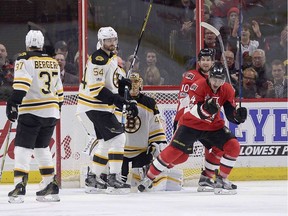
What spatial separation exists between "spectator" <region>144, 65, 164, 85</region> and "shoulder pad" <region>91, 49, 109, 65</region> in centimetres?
101

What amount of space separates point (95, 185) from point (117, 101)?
0.79m

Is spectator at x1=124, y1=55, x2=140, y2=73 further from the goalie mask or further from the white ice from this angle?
the white ice

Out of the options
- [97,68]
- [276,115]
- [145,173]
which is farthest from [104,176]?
[276,115]

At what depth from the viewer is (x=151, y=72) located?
9.05 m

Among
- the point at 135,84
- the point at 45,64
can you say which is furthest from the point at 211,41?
the point at 45,64

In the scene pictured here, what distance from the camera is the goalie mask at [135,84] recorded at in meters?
8.43

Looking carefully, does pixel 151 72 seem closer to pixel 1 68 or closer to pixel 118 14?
pixel 118 14

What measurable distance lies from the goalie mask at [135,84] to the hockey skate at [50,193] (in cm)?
131

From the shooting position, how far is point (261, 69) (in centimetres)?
938

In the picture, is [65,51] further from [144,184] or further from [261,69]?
[261,69]

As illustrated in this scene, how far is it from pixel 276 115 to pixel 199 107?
161cm

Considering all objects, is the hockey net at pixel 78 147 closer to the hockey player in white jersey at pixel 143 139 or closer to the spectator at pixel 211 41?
the hockey player in white jersey at pixel 143 139

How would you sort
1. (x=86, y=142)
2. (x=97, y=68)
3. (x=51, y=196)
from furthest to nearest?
(x=86, y=142) < (x=97, y=68) < (x=51, y=196)

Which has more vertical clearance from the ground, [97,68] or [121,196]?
[97,68]
